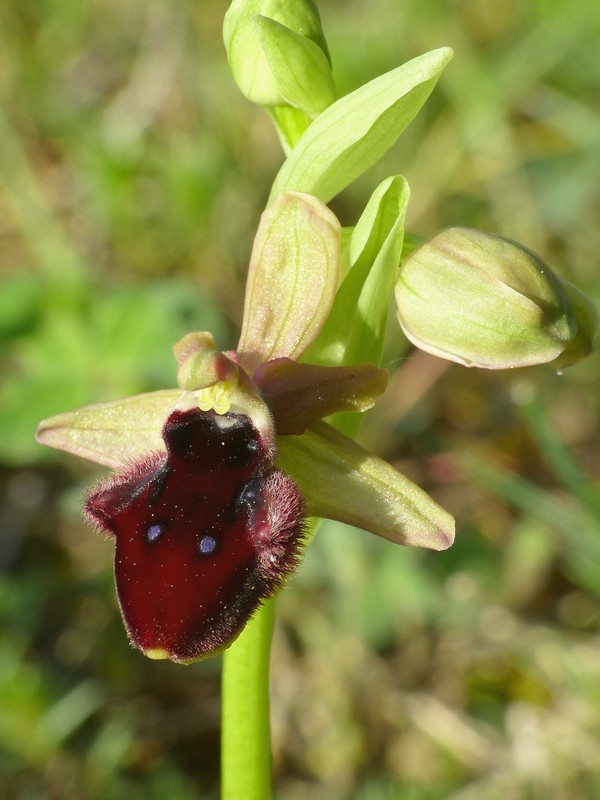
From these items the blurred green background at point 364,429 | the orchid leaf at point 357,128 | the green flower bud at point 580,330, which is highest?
the orchid leaf at point 357,128

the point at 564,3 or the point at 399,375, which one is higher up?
the point at 564,3

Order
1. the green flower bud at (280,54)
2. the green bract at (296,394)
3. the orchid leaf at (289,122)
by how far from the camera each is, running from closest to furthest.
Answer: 1. the green bract at (296,394)
2. the green flower bud at (280,54)
3. the orchid leaf at (289,122)

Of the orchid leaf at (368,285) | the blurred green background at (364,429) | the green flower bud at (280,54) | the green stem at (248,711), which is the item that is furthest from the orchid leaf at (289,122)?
the green stem at (248,711)

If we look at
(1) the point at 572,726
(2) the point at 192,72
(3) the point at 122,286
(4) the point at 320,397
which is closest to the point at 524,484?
(1) the point at 572,726

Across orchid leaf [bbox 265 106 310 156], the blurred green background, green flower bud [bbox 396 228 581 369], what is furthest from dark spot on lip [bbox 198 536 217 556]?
the blurred green background

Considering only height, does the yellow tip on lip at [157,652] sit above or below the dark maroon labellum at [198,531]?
below

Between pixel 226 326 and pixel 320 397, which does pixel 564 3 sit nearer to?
pixel 226 326

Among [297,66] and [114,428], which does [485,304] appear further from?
[114,428]

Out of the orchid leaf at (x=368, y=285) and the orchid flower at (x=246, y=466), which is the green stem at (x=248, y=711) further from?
the orchid leaf at (x=368, y=285)
